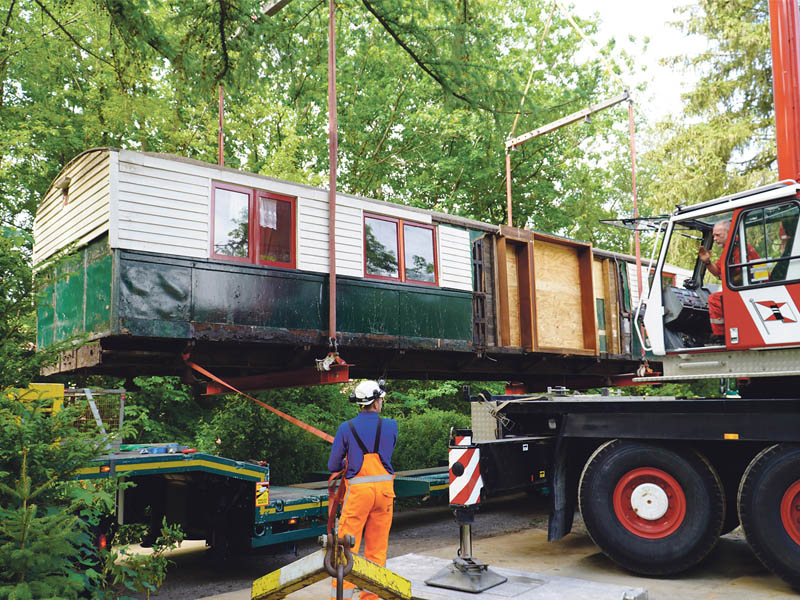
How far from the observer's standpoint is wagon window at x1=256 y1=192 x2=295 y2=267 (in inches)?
346

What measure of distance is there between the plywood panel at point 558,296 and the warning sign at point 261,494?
5391 mm

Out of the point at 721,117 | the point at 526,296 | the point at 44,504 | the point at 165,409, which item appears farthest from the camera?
the point at 721,117

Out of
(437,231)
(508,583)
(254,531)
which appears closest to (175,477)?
(254,531)

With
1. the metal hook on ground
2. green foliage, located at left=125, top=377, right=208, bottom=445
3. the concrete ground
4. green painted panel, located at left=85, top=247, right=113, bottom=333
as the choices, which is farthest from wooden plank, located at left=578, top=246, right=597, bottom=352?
the metal hook on ground

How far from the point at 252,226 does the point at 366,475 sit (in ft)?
13.8

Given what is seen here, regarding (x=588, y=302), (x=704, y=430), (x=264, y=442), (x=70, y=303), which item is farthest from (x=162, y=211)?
(x=588, y=302)

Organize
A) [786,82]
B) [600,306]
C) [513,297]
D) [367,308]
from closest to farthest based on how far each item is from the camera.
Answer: [786,82], [367,308], [513,297], [600,306]

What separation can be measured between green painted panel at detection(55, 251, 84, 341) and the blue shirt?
4162mm

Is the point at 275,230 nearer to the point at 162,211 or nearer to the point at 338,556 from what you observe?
the point at 162,211

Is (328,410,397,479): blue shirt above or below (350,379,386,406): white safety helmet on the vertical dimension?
below

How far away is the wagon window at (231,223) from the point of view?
848 cm

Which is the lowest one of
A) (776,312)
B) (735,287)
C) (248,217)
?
(776,312)

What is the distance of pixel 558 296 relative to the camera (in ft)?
38.9

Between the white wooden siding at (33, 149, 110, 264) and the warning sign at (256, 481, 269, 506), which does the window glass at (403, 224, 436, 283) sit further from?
the white wooden siding at (33, 149, 110, 264)
